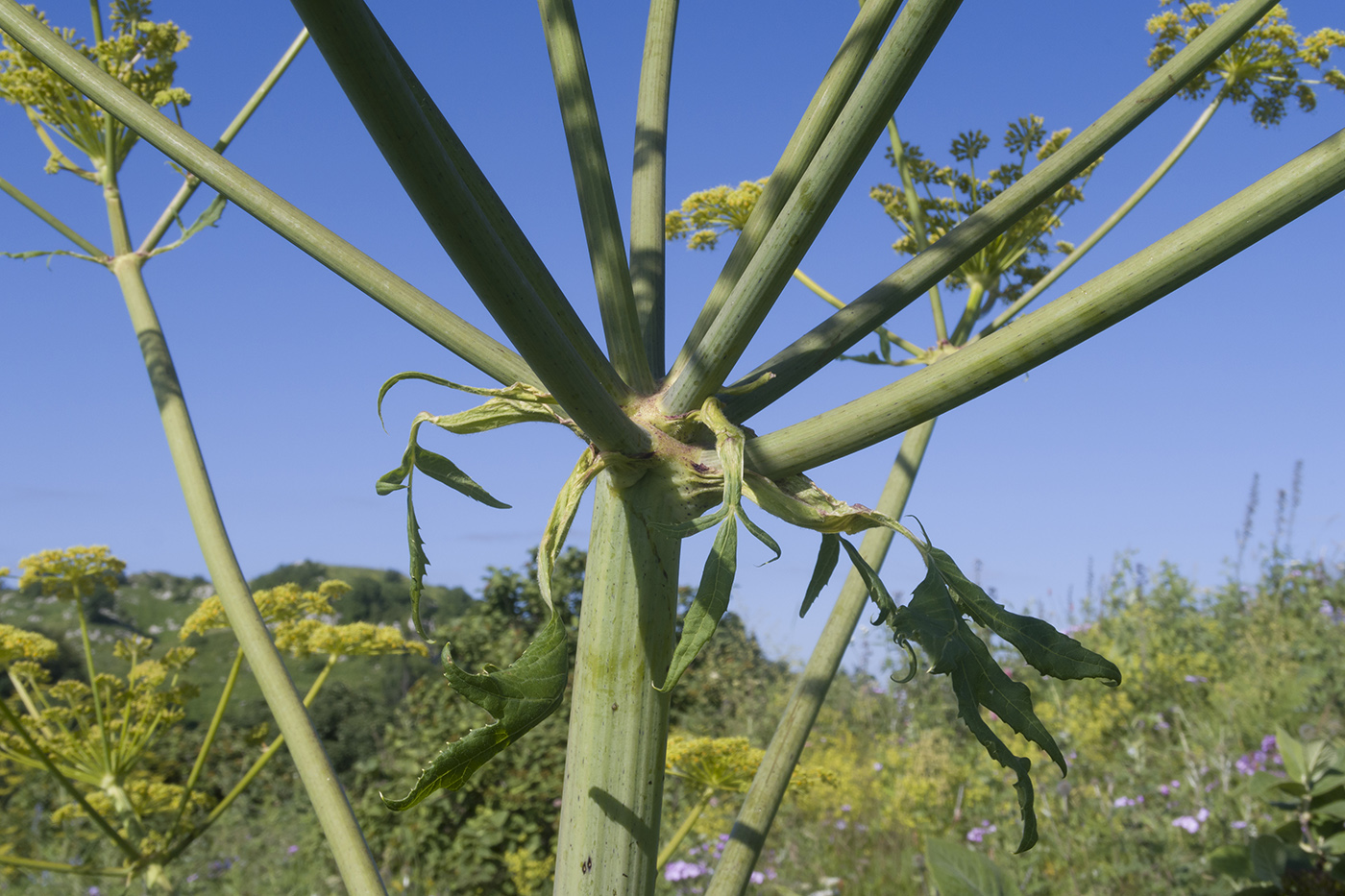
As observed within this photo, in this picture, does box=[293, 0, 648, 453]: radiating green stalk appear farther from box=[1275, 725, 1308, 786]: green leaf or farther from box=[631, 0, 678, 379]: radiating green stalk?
box=[1275, 725, 1308, 786]: green leaf

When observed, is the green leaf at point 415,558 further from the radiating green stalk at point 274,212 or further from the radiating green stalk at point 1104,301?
the radiating green stalk at point 1104,301

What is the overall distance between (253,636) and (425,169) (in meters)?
1.03

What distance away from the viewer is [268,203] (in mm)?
1021

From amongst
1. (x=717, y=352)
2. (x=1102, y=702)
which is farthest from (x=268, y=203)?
(x=1102, y=702)

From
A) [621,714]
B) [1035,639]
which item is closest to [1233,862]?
[1035,639]

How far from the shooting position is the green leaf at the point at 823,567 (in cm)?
103

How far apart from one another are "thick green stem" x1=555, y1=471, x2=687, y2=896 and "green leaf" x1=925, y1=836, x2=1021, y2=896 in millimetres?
1399

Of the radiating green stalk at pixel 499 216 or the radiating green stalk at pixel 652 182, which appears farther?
the radiating green stalk at pixel 652 182

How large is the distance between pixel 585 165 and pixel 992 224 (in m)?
0.48

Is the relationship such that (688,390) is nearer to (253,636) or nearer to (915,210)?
(253,636)

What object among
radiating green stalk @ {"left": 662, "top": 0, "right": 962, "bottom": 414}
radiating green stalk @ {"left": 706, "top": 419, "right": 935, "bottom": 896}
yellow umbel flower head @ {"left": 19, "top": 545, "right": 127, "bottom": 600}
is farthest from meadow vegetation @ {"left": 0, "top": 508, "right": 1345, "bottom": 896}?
radiating green stalk @ {"left": 662, "top": 0, "right": 962, "bottom": 414}

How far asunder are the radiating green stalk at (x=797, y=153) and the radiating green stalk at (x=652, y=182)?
12cm

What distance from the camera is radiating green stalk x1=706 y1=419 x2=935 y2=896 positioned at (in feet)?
4.46

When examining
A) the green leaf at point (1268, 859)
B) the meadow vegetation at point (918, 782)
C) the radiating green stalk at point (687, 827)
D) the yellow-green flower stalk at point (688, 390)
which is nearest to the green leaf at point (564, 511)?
the yellow-green flower stalk at point (688, 390)
